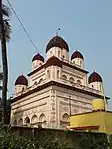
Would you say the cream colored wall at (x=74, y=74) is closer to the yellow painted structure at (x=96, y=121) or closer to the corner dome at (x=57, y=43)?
the corner dome at (x=57, y=43)

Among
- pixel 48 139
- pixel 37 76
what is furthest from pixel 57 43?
pixel 48 139

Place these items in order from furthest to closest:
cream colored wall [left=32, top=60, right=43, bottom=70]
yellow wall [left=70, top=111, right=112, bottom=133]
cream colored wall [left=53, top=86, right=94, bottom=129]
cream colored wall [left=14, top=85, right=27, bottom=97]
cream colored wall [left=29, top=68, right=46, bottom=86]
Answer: cream colored wall [left=32, top=60, right=43, bottom=70], cream colored wall [left=14, top=85, right=27, bottom=97], cream colored wall [left=29, top=68, right=46, bottom=86], cream colored wall [left=53, top=86, right=94, bottom=129], yellow wall [left=70, top=111, right=112, bottom=133]

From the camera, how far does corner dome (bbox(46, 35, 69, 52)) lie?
34700 mm

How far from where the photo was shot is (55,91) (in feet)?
92.7

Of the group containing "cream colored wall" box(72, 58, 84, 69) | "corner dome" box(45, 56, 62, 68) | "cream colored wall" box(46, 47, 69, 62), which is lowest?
"corner dome" box(45, 56, 62, 68)

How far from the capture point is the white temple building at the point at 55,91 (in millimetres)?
28000

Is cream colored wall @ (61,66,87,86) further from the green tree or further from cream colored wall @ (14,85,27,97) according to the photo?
the green tree

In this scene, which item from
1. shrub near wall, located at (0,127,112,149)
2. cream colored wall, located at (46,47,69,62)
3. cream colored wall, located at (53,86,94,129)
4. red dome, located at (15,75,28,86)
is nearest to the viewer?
shrub near wall, located at (0,127,112,149)

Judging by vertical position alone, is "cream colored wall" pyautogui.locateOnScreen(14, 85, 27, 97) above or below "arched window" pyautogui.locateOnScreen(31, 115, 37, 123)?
above

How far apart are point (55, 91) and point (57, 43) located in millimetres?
9168

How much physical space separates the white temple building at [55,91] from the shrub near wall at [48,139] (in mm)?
16047

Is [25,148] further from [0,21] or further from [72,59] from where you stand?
[72,59]

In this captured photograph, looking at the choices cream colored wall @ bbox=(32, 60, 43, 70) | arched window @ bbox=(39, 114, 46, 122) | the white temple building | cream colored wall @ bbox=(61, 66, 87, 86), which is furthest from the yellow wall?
cream colored wall @ bbox=(32, 60, 43, 70)

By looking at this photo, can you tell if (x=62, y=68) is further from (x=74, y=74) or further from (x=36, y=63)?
(x=36, y=63)
